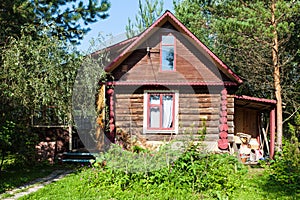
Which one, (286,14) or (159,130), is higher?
(286,14)

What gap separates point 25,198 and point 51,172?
3.77 meters

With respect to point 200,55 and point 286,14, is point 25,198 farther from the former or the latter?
point 286,14

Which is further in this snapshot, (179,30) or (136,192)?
(179,30)

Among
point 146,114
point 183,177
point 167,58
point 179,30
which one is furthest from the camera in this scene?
point 167,58

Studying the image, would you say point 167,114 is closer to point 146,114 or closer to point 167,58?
point 146,114

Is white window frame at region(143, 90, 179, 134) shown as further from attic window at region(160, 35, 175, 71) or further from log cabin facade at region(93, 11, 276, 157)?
attic window at region(160, 35, 175, 71)

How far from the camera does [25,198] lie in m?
7.14

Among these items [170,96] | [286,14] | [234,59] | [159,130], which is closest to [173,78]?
[170,96]

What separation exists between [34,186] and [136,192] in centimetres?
312

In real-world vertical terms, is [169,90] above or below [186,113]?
above

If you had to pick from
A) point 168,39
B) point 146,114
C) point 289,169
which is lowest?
point 289,169

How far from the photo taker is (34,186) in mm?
8602

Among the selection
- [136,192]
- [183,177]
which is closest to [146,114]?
[183,177]

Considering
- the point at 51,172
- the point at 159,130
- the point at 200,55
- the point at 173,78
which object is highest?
the point at 200,55
